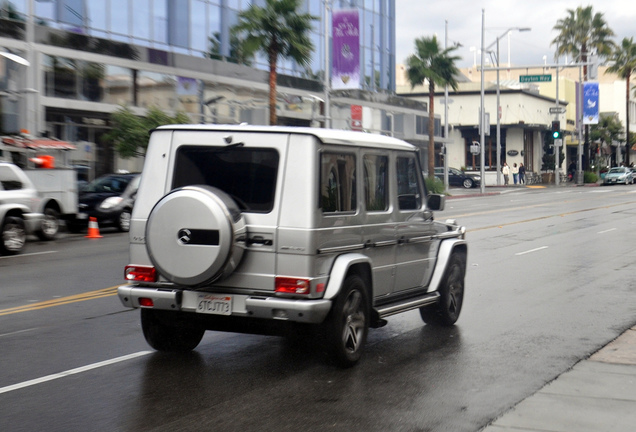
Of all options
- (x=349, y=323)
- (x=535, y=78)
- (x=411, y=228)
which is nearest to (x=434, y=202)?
(x=411, y=228)

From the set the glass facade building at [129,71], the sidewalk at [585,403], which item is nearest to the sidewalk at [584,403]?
the sidewalk at [585,403]

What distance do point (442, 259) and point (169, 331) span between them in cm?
303

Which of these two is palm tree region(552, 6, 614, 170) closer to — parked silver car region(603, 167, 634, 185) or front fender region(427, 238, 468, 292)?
parked silver car region(603, 167, 634, 185)

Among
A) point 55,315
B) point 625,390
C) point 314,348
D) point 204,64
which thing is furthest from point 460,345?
point 204,64

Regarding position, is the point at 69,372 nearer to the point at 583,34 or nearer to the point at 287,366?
the point at 287,366

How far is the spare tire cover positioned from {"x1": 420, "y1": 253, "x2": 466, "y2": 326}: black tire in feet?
10.2

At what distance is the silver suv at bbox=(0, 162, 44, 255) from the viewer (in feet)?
58.6

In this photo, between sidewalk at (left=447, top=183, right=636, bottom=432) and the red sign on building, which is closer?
sidewalk at (left=447, top=183, right=636, bottom=432)

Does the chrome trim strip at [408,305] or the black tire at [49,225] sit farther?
the black tire at [49,225]

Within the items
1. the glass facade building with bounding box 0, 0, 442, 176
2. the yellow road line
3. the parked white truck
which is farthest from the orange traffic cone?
the yellow road line

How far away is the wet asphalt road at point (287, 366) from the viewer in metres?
6.11

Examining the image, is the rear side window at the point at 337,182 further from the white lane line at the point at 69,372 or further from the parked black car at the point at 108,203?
the parked black car at the point at 108,203

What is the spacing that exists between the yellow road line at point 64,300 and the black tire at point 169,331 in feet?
10.3

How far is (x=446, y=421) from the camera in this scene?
606 cm
